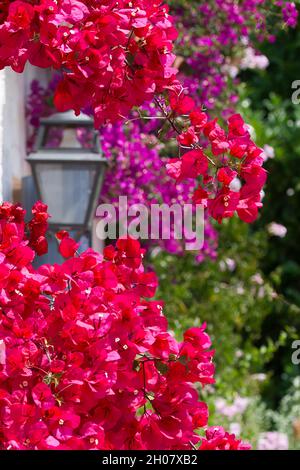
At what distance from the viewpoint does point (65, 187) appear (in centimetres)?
381

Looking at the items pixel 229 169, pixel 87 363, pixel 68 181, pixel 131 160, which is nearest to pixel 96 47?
pixel 229 169

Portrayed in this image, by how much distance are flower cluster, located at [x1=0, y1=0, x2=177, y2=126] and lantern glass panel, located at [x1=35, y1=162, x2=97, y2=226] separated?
58.0 inches

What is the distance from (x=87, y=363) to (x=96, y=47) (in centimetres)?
73

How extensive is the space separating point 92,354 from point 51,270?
0.92ft

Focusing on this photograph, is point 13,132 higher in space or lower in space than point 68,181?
higher

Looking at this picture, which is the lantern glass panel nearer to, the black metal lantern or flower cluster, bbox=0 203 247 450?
the black metal lantern

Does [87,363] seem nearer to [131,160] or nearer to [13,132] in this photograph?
[13,132]

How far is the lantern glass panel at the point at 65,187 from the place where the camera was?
380 cm

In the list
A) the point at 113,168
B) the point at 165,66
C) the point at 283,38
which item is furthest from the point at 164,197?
the point at 283,38

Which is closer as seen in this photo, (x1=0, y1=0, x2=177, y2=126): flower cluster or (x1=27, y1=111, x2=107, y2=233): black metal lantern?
(x1=0, y1=0, x2=177, y2=126): flower cluster

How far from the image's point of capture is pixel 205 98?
17.0ft

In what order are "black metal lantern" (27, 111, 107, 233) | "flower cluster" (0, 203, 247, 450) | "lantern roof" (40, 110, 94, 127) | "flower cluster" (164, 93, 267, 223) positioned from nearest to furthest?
"flower cluster" (0, 203, 247, 450) → "flower cluster" (164, 93, 267, 223) → "black metal lantern" (27, 111, 107, 233) → "lantern roof" (40, 110, 94, 127)

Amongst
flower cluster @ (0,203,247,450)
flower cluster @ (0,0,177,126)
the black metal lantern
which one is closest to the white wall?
the black metal lantern

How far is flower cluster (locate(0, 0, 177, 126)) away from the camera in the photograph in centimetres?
214
